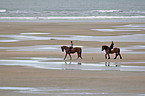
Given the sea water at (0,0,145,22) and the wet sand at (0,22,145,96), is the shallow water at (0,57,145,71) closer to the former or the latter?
the wet sand at (0,22,145,96)

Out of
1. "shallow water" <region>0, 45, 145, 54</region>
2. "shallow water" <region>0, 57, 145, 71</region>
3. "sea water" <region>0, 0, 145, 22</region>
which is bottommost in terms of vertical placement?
"sea water" <region>0, 0, 145, 22</region>

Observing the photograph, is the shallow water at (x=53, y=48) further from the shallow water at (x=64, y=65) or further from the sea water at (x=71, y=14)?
the sea water at (x=71, y=14)

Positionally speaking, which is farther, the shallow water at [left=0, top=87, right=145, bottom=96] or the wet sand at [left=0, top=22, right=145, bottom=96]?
the wet sand at [left=0, top=22, right=145, bottom=96]

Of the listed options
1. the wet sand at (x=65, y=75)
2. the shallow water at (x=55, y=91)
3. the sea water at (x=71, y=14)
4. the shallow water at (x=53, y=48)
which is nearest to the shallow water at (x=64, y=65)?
the wet sand at (x=65, y=75)

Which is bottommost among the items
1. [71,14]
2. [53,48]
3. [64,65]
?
[71,14]

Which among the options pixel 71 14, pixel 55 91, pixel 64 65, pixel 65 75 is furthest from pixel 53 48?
pixel 71 14

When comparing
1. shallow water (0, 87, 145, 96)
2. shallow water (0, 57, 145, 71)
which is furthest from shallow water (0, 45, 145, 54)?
shallow water (0, 87, 145, 96)

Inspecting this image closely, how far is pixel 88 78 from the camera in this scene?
45.3 ft

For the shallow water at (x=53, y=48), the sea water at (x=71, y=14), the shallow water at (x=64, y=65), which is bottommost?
the sea water at (x=71, y=14)

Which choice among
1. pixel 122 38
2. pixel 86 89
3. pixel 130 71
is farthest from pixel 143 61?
pixel 122 38

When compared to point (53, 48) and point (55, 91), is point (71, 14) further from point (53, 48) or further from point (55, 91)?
point (55, 91)

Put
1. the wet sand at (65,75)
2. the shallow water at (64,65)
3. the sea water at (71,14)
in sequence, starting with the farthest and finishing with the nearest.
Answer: the sea water at (71,14) → the shallow water at (64,65) → the wet sand at (65,75)

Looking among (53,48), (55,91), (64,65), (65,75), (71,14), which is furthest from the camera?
(71,14)

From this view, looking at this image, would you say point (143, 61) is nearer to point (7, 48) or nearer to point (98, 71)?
point (98, 71)
